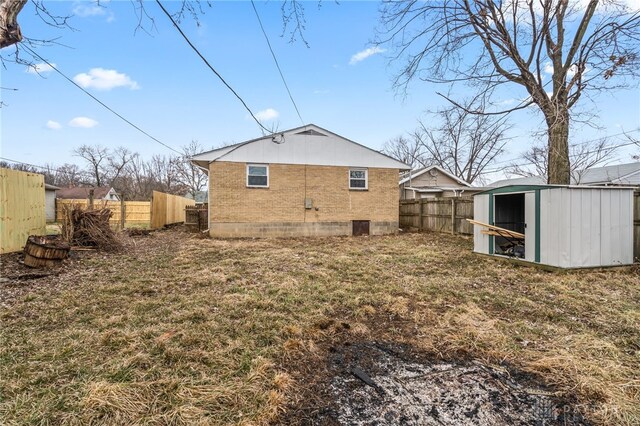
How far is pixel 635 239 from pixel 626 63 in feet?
15.6

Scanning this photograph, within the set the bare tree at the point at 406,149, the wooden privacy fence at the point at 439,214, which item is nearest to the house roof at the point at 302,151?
the wooden privacy fence at the point at 439,214

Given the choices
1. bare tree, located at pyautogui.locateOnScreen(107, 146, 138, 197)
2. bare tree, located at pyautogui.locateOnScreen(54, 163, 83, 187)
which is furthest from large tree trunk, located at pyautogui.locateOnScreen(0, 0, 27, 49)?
bare tree, located at pyautogui.locateOnScreen(54, 163, 83, 187)

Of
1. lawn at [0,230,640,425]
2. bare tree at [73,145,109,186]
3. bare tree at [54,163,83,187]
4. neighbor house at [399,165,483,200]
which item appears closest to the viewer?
lawn at [0,230,640,425]

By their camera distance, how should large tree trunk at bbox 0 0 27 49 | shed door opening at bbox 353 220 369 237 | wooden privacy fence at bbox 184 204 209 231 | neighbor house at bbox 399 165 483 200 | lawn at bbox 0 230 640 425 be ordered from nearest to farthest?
lawn at bbox 0 230 640 425 < large tree trunk at bbox 0 0 27 49 < shed door opening at bbox 353 220 369 237 < wooden privacy fence at bbox 184 204 209 231 < neighbor house at bbox 399 165 483 200

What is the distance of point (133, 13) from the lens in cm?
425

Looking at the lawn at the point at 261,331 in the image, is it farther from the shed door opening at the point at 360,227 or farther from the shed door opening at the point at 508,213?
the shed door opening at the point at 360,227

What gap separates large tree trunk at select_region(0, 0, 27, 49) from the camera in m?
2.55

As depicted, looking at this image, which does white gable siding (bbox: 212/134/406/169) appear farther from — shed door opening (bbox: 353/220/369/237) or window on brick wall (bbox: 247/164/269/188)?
shed door opening (bbox: 353/220/369/237)

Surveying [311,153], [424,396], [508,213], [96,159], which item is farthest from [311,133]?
[96,159]

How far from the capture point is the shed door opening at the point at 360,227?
13.7m

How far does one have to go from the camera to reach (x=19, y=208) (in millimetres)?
7402

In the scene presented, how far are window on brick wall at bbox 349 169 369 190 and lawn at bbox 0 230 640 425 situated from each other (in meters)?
7.34

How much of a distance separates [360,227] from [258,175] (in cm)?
500

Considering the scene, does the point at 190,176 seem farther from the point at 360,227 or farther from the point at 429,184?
the point at 360,227
